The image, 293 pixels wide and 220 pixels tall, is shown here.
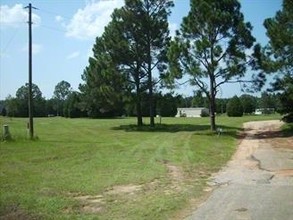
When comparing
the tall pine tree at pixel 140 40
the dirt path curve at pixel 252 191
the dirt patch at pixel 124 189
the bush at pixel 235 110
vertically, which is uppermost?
the tall pine tree at pixel 140 40

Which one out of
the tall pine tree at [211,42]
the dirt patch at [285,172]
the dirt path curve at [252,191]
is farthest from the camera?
the tall pine tree at [211,42]

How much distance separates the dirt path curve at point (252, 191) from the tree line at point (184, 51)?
55.0 ft

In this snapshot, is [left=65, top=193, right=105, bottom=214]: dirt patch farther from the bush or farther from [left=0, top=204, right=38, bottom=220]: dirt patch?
the bush

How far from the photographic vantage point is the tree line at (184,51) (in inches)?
1415

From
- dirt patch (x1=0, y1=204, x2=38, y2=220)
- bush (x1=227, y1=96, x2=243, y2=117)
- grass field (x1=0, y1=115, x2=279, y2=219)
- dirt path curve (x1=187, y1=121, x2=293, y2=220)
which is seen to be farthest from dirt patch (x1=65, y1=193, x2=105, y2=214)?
bush (x1=227, y1=96, x2=243, y2=117)

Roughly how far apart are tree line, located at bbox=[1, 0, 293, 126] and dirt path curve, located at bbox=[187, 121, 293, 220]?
1677cm

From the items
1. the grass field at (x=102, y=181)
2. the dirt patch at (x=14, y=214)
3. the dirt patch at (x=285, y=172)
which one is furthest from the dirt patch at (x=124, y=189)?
the dirt patch at (x=285, y=172)

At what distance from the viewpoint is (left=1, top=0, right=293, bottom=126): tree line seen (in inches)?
1415

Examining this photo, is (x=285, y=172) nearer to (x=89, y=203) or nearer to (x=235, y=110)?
(x=89, y=203)

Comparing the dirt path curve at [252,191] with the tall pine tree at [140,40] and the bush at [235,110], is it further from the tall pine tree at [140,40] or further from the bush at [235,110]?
the bush at [235,110]

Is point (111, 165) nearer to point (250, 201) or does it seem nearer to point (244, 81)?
point (250, 201)

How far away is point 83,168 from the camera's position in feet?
53.2

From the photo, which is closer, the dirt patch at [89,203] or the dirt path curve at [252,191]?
the dirt path curve at [252,191]

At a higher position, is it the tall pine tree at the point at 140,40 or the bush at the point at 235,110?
the tall pine tree at the point at 140,40
